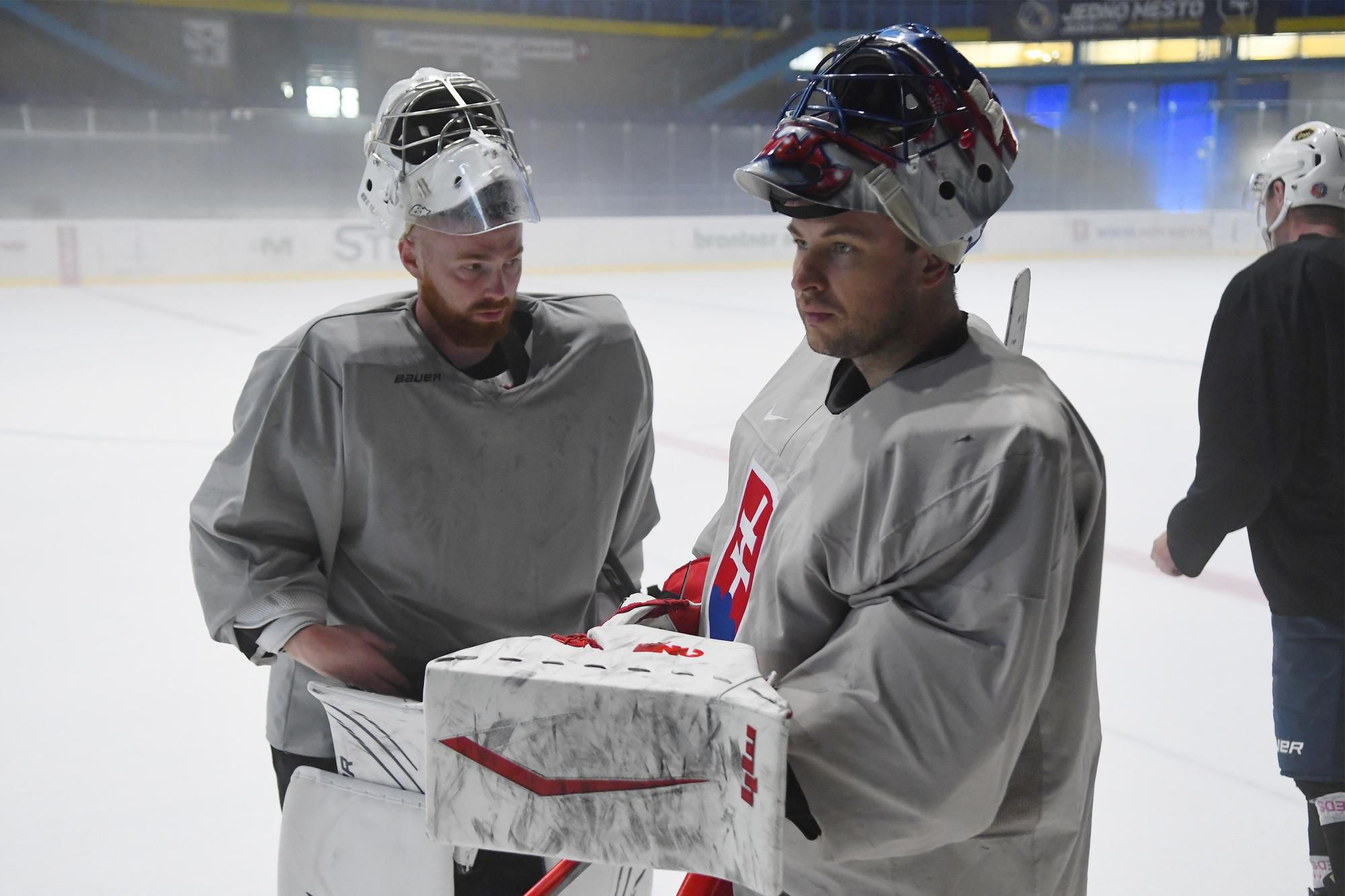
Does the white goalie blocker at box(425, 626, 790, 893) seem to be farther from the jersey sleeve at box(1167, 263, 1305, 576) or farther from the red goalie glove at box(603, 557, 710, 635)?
the jersey sleeve at box(1167, 263, 1305, 576)

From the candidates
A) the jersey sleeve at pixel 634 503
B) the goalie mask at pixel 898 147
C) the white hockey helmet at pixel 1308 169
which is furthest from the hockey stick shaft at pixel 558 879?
the white hockey helmet at pixel 1308 169

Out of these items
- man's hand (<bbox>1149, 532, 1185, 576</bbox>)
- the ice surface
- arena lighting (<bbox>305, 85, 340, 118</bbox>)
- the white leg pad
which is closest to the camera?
the white leg pad

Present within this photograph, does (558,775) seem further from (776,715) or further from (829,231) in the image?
(829,231)

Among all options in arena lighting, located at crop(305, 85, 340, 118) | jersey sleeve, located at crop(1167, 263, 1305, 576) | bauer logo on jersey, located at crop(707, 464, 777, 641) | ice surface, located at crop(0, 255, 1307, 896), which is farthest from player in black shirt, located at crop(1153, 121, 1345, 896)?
arena lighting, located at crop(305, 85, 340, 118)

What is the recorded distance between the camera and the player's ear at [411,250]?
137 centimetres

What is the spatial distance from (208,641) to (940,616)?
266cm

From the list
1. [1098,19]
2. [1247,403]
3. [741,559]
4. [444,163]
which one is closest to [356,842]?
[741,559]

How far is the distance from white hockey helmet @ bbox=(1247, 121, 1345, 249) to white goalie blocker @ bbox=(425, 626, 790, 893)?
136 centimetres

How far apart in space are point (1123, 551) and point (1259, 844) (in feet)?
5.44

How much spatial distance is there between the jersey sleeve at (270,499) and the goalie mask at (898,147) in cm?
62

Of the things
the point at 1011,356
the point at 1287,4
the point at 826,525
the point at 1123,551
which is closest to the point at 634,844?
the point at 826,525

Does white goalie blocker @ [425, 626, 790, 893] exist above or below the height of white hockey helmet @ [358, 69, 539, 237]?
below

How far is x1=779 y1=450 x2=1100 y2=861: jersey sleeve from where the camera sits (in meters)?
0.77

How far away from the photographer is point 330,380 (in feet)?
4.32
